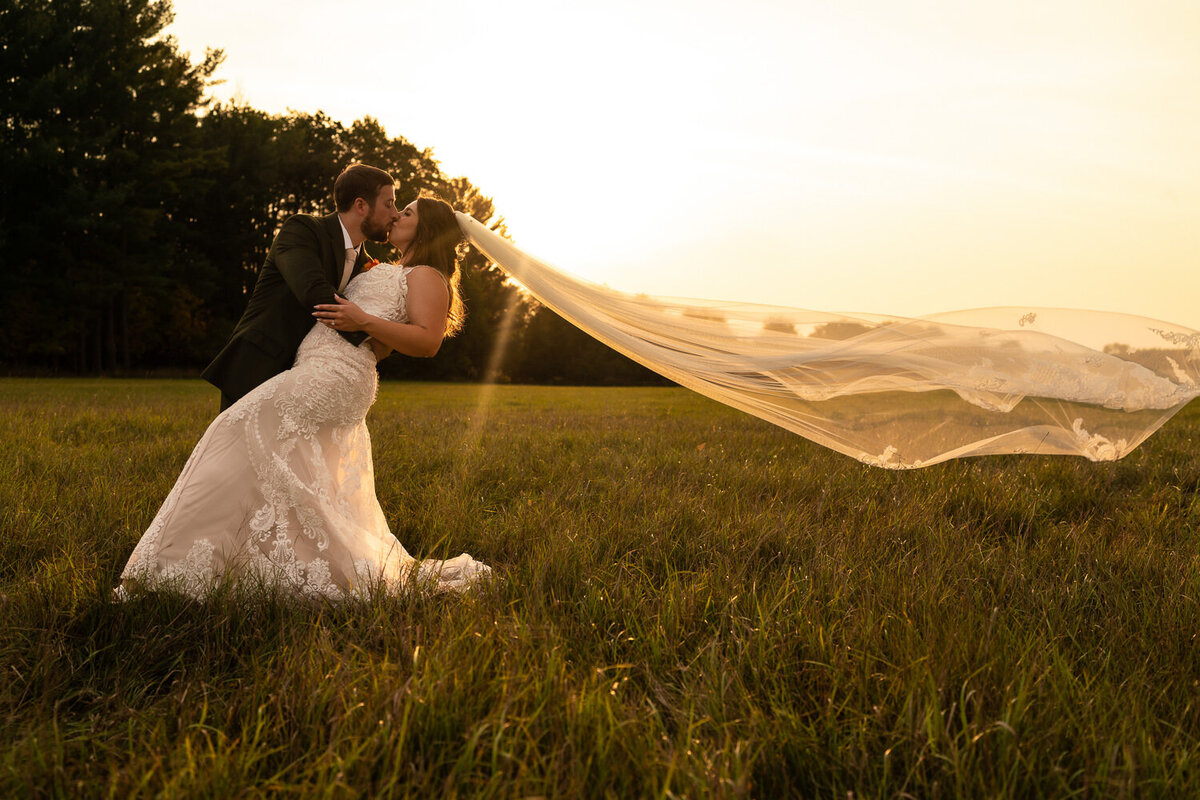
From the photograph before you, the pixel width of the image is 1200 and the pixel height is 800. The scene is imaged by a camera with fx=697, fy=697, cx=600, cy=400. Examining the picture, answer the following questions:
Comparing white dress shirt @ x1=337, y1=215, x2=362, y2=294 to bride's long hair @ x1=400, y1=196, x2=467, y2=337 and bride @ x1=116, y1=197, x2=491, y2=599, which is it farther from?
bride's long hair @ x1=400, y1=196, x2=467, y2=337

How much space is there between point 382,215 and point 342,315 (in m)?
0.86

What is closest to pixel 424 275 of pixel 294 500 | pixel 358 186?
pixel 358 186

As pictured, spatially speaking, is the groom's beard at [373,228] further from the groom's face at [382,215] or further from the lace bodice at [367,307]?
the lace bodice at [367,307]

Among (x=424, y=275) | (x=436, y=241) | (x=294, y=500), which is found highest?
(x=436, y=241)

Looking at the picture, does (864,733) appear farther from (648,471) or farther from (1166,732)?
(648,471)

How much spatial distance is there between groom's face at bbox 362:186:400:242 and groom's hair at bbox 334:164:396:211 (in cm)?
3

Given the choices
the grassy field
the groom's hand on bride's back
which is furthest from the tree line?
the grassy field

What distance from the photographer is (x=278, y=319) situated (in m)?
4.12

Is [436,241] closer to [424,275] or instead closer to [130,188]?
[424,275]

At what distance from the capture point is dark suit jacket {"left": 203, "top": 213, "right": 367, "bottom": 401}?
13.3 ft

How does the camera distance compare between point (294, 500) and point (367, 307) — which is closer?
point (294, 500)

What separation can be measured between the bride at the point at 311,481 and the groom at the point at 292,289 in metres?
0.09

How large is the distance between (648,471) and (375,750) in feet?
17.3

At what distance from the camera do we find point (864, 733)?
2.12 meters
